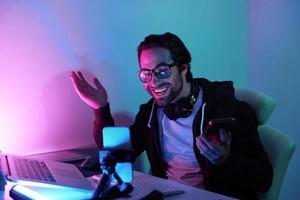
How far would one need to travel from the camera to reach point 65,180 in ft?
4.27

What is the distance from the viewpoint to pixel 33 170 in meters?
1.37

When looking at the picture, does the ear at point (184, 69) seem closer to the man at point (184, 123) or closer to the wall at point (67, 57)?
the man at point (184, 123)

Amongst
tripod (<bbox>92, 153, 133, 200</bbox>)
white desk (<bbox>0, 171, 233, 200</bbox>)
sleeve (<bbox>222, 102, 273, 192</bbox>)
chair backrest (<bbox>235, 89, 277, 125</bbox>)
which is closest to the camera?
tripod (<bbox>92, 153, 133, 200</bbox>)

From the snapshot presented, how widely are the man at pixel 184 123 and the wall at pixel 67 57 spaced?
0.11 metres

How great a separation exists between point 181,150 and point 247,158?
1.09 ft

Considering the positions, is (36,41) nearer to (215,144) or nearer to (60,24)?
(60,24)

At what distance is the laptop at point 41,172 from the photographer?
125 cm

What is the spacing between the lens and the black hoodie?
1.48 m

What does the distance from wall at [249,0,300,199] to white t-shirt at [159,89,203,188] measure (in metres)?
0.93

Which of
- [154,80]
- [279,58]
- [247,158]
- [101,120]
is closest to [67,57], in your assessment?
[101,120]

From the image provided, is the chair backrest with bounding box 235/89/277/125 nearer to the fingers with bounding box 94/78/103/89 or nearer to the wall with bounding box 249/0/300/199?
the fingers with bounding box 94/78/103/89

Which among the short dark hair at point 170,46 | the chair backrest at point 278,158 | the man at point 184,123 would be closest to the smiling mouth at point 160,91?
the man at point 184,123

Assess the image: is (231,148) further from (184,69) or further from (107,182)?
(107,182)

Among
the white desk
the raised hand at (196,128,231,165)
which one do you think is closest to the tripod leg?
the white desk
